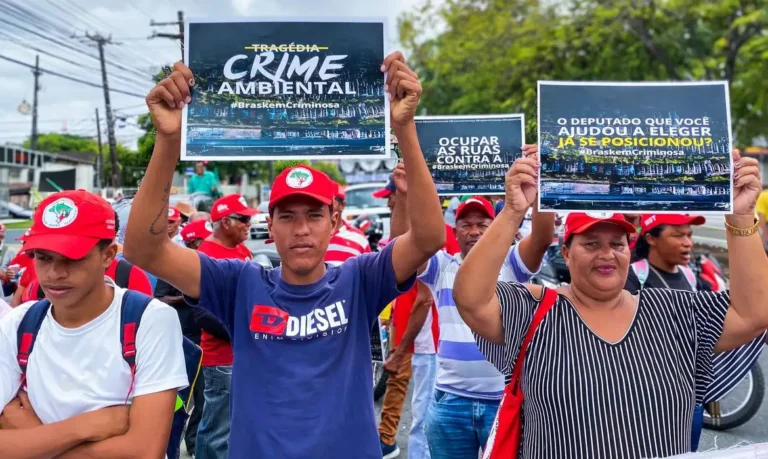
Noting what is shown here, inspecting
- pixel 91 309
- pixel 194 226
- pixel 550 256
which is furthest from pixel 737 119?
pixel 91 309

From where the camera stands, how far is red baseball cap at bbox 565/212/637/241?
234 cm

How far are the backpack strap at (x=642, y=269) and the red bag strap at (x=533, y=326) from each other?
7.02ft

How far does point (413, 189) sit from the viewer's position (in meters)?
2.24

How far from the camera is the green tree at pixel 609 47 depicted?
1390 centimetres

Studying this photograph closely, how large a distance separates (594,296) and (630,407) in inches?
16.1

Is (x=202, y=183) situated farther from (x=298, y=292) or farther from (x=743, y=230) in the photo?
(x=743, y=230)

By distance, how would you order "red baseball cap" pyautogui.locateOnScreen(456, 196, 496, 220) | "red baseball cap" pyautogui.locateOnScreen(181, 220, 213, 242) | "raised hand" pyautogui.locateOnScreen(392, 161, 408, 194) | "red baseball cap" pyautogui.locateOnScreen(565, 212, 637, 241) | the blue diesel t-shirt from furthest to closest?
"red baseball cap" pyautogui.locateOnScreen(181, 220, 213, 242), "red baseball cap" pyautogui.locateOnScreen(456, 196, 496, 220), "raised hand" pyautogui.locateOnScreen(392, 161, 408, 194), "red baseball cap" pyautogui.locateOnScreen(565, 212, 637, 241), the blue diesel t-shirt

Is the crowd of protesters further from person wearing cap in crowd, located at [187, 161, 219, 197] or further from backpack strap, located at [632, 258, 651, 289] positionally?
person wearing cap in crowd, located at [187, 161, 219, 197]

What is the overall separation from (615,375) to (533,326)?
31 centimetres

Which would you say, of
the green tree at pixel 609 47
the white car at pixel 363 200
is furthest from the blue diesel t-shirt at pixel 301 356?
the white car at pixel 363 200

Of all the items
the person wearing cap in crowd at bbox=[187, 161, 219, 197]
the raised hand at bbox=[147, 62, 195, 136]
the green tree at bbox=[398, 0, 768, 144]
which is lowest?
the raised hand at bbox=[147, 62, 195, 136]

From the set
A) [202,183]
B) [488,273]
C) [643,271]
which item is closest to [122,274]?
[488,273]

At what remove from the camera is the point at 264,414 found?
7.01 ft

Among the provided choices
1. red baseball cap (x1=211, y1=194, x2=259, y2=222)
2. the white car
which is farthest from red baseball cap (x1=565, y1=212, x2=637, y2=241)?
the white car
